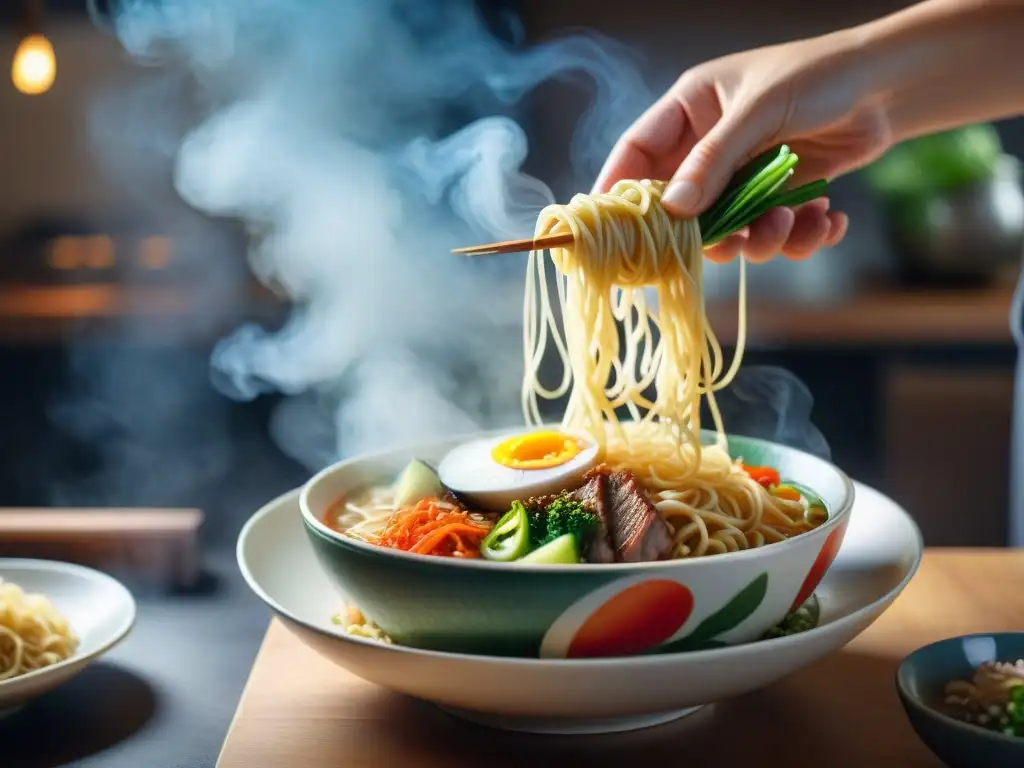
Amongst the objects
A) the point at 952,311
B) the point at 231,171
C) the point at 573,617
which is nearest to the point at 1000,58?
the point at 573,617

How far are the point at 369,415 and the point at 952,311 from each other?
2022 millimetres

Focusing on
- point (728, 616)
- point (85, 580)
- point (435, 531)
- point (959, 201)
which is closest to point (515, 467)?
point (435, 531)

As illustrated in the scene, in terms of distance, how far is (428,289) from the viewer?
3777 millimetres

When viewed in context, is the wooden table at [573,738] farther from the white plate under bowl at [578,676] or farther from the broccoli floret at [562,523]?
the broccoli floret at [562,523]

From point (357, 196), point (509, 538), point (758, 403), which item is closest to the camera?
point (509, 538)

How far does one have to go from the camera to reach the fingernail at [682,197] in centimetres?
146

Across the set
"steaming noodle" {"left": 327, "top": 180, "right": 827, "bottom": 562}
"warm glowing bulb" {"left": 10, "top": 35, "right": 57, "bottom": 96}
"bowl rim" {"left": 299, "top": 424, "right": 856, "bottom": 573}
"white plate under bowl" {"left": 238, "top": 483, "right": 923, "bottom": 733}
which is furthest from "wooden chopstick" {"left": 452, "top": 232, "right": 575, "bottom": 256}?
"warm glowing bulb" {"left": 10, "top": 35, "right": 57, "bottom": 96}

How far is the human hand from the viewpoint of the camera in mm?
1521

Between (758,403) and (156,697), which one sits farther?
(758,403)

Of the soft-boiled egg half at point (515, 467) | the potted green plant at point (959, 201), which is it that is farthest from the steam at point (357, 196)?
the soft-boiled egg half at point (515, 467)

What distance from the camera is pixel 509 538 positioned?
1268mm

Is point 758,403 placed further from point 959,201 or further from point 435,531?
point 435,531

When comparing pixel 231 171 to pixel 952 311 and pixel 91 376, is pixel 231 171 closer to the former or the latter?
pixel 91 376

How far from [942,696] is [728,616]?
23 centimetres
